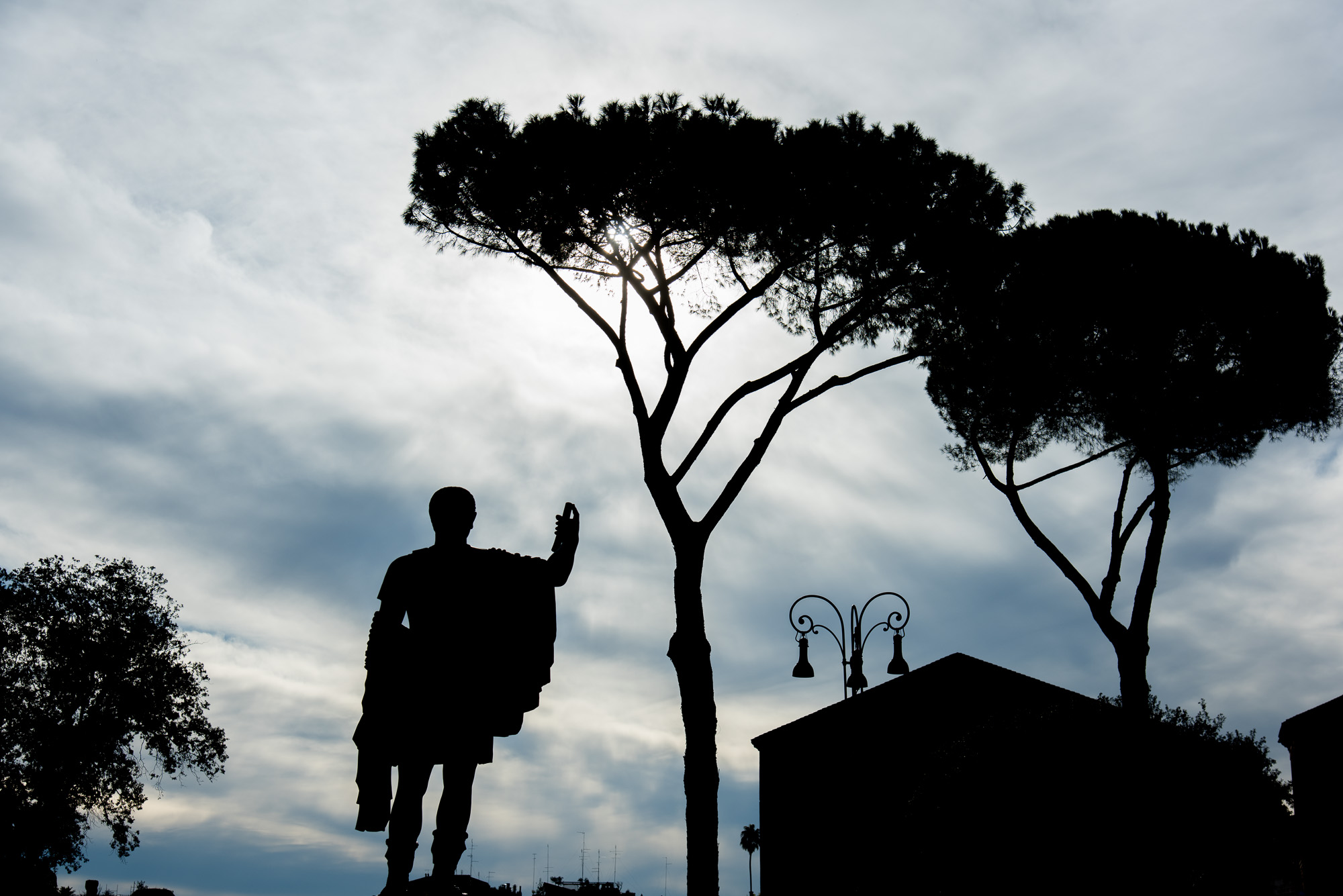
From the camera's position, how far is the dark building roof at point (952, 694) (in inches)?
778

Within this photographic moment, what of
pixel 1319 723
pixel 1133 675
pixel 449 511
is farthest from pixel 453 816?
pixel 1319 723

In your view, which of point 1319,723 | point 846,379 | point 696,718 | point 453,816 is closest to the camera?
point 453,816

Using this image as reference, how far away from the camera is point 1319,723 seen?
719 inches

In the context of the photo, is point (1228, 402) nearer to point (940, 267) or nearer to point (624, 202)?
point (940, 267)

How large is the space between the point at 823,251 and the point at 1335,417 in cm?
870

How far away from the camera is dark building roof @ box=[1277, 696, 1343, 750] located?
59.3ft

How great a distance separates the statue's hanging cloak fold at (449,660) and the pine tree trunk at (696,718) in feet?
21.9

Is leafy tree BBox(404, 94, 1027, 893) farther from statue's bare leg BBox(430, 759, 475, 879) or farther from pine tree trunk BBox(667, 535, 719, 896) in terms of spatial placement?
statue's bare leg BBox(430, 759, 475, 879)

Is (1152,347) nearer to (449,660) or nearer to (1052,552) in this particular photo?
(1052,552)

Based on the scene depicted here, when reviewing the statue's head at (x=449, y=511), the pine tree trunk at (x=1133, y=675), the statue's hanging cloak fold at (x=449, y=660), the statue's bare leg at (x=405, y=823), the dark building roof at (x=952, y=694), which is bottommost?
the statue's bare leg at (x=405, y=823)

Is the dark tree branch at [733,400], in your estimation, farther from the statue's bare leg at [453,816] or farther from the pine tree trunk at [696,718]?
the statue's bare leg at [453,816]

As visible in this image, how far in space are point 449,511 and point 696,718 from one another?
718cm

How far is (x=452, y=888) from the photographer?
4.25 metres

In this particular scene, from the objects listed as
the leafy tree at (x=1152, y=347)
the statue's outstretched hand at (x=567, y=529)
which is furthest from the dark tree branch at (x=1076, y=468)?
the statue's outstretched hand at (x=567, y=529)
